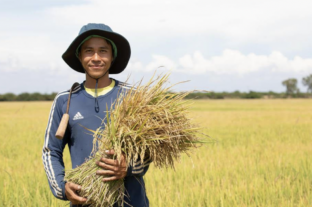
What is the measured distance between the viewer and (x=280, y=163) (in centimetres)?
511

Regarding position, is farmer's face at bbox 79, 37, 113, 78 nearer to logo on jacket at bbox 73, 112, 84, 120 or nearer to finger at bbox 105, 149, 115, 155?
logo on jacket at bbox 73, 112, 84, 120

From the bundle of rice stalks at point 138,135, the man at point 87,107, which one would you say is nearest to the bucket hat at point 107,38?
the man at point 87,107

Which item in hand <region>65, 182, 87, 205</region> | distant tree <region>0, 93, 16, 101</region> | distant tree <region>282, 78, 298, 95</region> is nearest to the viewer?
hand <region>65, 182, 87, 205</region>

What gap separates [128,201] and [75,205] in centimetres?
33

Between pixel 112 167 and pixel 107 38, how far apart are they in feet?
2.77

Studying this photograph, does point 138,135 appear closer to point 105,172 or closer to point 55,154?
point 105,172

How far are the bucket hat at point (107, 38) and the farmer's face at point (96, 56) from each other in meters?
0.04

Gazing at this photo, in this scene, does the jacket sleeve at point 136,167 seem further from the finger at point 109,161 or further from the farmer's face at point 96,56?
the farmer's face at point 96,56

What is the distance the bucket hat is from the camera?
6.54 ft

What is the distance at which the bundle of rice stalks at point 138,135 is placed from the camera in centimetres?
169

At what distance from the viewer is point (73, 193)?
5.92ft

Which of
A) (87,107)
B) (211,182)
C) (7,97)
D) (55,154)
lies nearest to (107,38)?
(87,107)

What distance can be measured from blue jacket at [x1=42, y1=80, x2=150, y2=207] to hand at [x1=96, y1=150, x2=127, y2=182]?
8.5 inches

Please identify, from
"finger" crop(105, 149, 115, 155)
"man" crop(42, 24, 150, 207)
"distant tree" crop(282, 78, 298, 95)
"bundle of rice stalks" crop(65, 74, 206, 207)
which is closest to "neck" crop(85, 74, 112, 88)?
"man" crop(42, 24, 150, 207)
